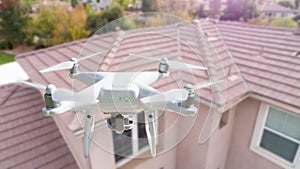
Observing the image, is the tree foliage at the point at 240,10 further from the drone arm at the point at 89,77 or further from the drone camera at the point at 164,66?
the drone arm at the point at 89,77

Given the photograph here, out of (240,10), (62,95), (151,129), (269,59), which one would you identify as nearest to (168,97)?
(151,129)

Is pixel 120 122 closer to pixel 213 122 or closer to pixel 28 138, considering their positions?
pixel 213 122

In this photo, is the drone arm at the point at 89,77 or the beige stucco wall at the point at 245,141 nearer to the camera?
the drone arm at the point at 89,77

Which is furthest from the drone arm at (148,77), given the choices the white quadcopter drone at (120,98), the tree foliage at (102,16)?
the tree foliage at (102,16)

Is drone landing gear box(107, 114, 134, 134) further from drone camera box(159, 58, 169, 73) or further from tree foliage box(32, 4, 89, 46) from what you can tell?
tree foliage box(32, 4, 89, 46)

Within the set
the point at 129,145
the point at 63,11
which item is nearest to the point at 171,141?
the point at 129,145

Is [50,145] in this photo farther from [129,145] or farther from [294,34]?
[294,34]
